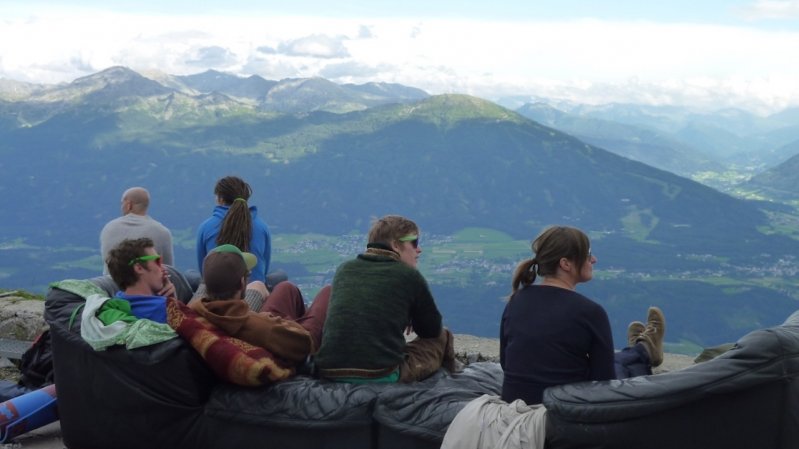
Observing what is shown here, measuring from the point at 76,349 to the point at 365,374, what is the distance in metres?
1.85

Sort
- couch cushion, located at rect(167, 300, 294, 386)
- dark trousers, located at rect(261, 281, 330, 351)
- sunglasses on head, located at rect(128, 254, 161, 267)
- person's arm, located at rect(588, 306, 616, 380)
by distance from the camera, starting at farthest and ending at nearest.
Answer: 1. dark trousers, located at rect(261, 281, 330, 351)
2. sunglasses on head, located at rect(128, 254, 161, 267)
3. couch cushion, located at rect(167, 300, 294, 386)
4. person's arm, located at rect(588, 306, 616, 380)

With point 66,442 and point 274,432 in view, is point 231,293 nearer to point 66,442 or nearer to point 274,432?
point 274,432

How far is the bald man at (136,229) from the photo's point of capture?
26.2 ft

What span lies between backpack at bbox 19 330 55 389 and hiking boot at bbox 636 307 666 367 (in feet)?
13.9

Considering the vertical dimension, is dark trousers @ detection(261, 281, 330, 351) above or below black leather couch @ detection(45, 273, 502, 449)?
above

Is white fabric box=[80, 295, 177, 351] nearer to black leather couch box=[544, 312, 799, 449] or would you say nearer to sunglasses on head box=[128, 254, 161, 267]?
sunglasses on head box=[128, 254, 161, 267]

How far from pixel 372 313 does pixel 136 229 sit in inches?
130

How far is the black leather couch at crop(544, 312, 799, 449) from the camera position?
4.20 meters

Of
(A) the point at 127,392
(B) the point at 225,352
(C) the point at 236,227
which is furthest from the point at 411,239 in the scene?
(C) the point at 236,227

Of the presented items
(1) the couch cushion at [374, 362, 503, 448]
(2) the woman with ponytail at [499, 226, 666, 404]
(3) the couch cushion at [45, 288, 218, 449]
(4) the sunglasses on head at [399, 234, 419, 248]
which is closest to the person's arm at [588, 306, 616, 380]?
(2) the woman with ponytail at [499, 226, 666, 404]

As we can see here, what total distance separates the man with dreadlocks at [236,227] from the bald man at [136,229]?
31 cm

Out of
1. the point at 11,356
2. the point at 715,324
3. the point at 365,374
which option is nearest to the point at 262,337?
the point at 365,374

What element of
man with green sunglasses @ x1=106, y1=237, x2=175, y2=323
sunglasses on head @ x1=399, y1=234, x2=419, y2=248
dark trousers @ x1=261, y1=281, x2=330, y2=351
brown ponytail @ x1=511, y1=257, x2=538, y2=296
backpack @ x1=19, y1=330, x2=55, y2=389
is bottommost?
backpack @ x1=19, y1=330, x2=55, y2=389

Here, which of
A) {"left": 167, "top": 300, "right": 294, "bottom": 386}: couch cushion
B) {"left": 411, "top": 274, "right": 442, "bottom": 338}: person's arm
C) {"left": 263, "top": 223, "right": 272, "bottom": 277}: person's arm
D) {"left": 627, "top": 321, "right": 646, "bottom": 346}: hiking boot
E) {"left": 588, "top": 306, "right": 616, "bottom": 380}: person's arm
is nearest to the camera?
{"left": 588, "top": 306, "right": 616, "bottom": 380}: person's arm
